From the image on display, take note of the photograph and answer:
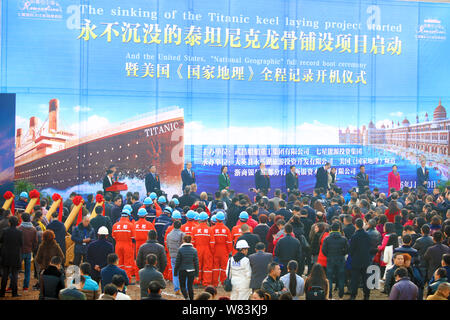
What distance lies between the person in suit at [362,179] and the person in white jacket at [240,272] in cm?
1060

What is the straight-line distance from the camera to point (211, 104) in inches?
685

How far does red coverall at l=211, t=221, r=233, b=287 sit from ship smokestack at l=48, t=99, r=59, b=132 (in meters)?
7.68

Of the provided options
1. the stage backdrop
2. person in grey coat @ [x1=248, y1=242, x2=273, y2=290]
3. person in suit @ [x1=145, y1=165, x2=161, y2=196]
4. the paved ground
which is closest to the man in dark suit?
the stage backdrop

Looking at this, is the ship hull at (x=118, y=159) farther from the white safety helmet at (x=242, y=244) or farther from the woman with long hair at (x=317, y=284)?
the woman with long hair at (x=317, y=284)

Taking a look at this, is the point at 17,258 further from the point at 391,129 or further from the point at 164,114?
the point at 391,129

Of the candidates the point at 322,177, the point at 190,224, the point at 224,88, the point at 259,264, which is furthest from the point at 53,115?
the point at 259,264

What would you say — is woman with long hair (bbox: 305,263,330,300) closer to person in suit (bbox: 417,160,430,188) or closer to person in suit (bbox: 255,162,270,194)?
person in suit (bbox: 255,162,270,194)

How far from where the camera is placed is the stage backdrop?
53.0 ft

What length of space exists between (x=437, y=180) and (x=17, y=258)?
48.0 feet

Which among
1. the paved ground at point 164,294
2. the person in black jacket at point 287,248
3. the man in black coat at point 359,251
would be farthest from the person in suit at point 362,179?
the person in black jacket at point 287,248

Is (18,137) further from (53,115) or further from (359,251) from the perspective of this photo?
(359,251)

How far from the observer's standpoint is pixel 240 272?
8.48m
